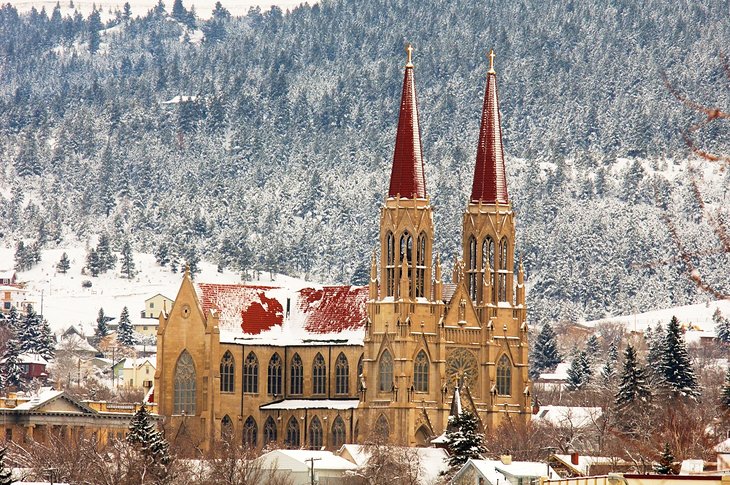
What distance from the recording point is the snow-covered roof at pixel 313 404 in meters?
166

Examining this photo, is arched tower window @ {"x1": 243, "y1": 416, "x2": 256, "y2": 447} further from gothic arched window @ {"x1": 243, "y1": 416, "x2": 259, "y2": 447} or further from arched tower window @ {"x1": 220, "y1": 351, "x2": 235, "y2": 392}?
arched tower window @ {"x1": 220, "y1": 351, "x2": 235, "y2": 392}

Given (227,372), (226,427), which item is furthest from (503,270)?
(226,427)

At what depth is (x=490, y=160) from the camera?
16988 cm

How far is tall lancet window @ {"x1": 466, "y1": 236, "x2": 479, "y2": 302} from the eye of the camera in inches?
6580

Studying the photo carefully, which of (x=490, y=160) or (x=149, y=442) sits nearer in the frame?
(x=149, y=442)

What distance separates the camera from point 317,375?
170500mm

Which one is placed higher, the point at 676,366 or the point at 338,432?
the point at 676,366

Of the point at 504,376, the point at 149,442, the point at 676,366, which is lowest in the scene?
the point at 149,442

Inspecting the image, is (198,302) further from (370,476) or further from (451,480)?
(451,480)

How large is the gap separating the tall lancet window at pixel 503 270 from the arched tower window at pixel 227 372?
61.2 ft

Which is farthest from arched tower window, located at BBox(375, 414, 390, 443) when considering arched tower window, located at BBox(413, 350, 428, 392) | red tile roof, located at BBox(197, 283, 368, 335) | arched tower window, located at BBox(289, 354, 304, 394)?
red tile roof, located at BBox(197, 283, 368, 335)

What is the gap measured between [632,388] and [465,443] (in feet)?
113

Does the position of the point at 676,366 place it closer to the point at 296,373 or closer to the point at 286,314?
the point at 296,373

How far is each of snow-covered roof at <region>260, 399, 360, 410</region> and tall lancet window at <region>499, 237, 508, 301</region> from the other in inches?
475
